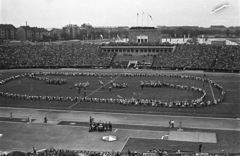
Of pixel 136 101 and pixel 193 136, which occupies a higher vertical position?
pixel 136 101

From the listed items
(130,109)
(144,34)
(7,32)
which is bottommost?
(130,109)

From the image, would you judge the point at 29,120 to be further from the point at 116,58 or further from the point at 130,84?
the point at 116,58

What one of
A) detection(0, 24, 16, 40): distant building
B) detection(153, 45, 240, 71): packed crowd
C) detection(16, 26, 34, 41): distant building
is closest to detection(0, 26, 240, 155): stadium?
detection(153, 45, 240, 71): packed crowd

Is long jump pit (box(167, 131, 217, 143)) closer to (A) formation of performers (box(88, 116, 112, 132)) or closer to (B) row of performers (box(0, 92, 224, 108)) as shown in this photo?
(A) formation of performers (box(88, 116, 112, 132))

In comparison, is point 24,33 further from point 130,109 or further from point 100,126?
point 100,126

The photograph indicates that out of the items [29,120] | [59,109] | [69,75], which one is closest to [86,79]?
[69,75]

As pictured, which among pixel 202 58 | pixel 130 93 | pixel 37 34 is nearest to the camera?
pixel 130 93

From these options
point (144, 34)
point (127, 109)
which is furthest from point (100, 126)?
point (144, 34)

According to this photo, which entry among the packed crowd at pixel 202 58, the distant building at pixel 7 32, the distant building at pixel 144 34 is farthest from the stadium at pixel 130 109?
the distant building at pixel 7 32
